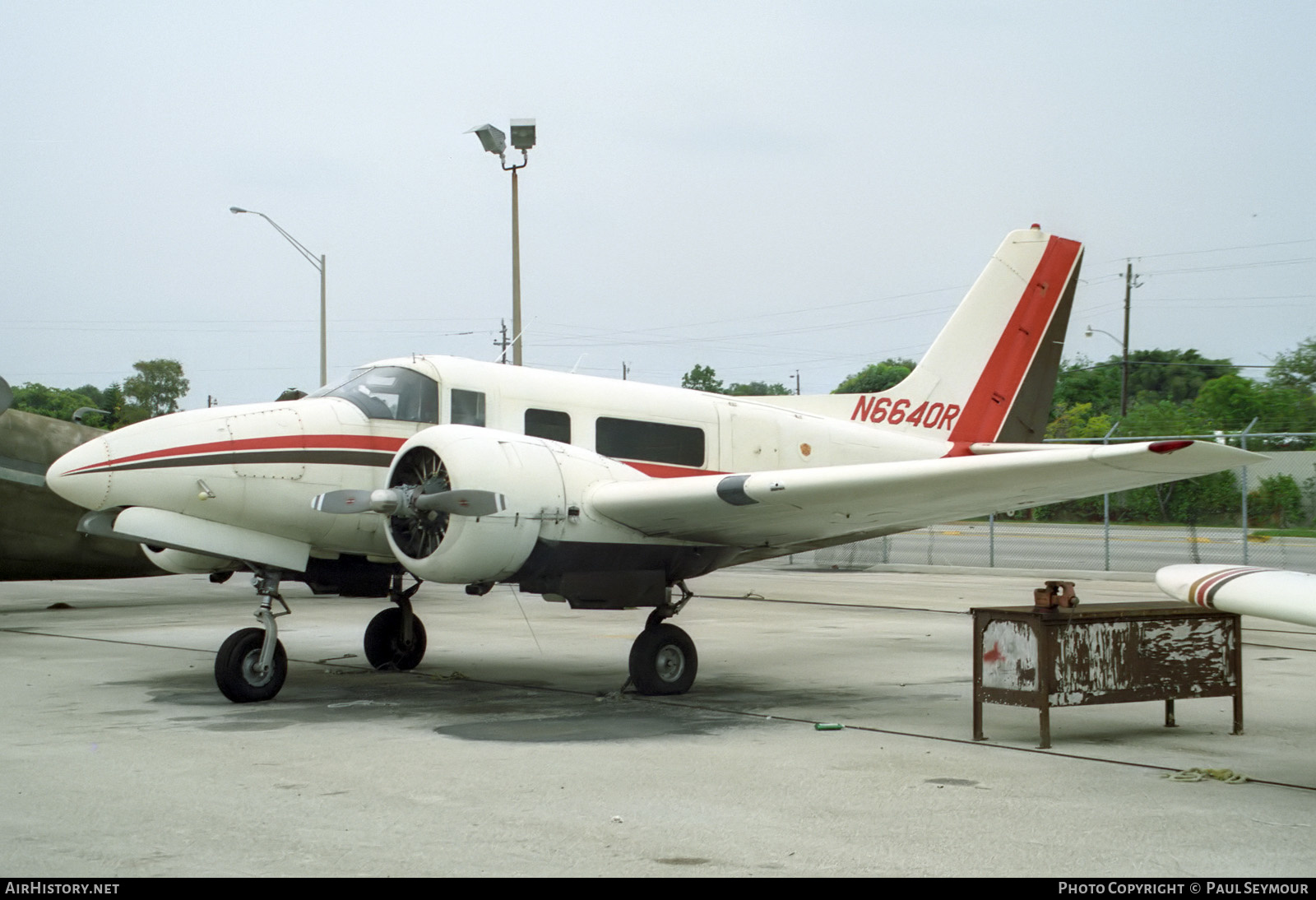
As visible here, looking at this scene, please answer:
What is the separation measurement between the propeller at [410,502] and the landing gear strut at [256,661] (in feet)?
3.22

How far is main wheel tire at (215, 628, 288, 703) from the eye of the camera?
9.45 metres

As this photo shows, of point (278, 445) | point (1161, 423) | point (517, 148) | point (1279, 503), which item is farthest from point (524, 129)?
point (1161, 423)

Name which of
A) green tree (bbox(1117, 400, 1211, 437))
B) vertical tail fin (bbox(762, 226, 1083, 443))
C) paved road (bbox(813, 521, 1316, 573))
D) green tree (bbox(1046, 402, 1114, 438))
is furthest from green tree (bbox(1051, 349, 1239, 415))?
vertical tail fin (bbox(762, 226, 1083, 443))

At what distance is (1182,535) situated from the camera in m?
24.4

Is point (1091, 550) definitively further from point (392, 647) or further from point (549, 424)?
point (549, 424)

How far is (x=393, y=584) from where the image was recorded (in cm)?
1145

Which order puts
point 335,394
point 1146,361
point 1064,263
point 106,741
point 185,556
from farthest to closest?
point 1146,361, point 1064,263, point 185,556, point 335,394, point 106,741

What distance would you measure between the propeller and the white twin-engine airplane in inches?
0.6

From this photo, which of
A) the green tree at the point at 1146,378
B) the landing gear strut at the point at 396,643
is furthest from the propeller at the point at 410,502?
the green tree at the point at 1146,378

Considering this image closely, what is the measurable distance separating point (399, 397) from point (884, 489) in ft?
13.8

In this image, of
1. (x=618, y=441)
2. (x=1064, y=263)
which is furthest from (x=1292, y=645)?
(x=618, y=441)

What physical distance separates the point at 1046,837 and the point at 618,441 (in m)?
6.10

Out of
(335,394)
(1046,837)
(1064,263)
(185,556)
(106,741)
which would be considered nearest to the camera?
(1046,837)

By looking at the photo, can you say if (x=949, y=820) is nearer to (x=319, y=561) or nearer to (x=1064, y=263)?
(x=319, y=561)
